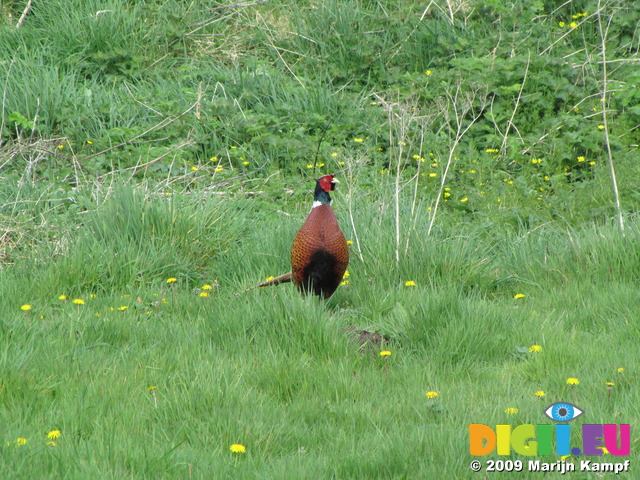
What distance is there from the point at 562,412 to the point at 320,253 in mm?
1531

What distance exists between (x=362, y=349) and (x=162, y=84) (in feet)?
15.8

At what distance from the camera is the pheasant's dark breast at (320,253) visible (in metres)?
4.09

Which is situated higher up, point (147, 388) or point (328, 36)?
point (328, 36)

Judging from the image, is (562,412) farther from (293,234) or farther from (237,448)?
(293,234)

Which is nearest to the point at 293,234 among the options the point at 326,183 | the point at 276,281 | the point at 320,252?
the point at 276,281

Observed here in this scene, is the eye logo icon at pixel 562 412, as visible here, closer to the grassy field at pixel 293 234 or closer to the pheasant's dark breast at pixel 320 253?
the grassy field at pixel 293 234

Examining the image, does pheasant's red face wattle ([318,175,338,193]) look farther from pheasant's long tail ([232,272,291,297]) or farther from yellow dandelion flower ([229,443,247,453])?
yellow dandelion flower ([229,443,247,453])

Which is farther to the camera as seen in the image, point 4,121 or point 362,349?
point 4,121

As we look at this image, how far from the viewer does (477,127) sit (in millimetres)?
7090

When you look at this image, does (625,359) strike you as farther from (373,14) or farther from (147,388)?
(373,14)

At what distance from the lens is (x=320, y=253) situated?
4074 mm

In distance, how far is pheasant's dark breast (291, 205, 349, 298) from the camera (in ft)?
13.4

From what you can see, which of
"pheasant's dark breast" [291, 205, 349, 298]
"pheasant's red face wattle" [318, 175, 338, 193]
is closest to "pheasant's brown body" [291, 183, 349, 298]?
"pheasant's dark breast" [291, 205, 349, 298]

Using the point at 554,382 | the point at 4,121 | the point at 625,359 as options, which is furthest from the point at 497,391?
the point at 4,121
